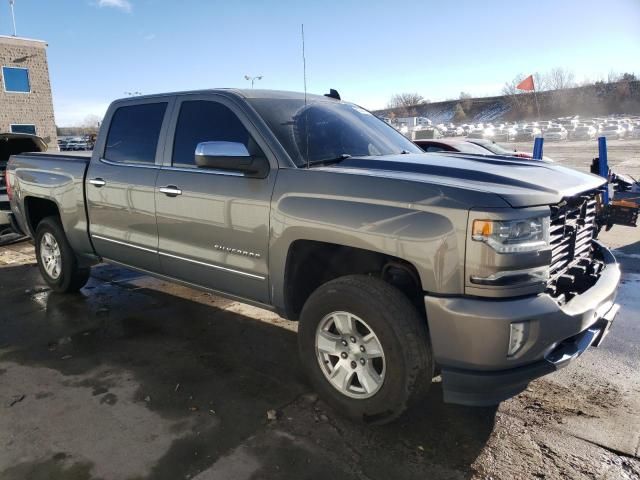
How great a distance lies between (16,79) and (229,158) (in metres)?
37.3

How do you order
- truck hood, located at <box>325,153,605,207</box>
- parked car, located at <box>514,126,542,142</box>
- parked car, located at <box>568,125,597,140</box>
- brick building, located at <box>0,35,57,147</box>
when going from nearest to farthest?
truck hood, located at <box>325,153,605,207</box>, brick building, located at <box>0,35,57,147</box>, parked car, located at <box>568,125,597,140</box>, parked car, located at <box>514,126,542,142</box>

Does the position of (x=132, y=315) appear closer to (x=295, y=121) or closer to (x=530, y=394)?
(x=295, y=121)

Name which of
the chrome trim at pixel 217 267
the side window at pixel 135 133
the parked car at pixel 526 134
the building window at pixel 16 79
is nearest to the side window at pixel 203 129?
the side window at pixel 135 133

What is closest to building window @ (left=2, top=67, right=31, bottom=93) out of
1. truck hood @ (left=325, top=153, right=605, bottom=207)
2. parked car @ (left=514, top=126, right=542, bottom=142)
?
parked car @ (left=514, top=126, right=542, bottom=142)

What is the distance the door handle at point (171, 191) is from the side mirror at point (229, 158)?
24.6 inches

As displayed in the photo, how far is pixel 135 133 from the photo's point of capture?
14.4ft

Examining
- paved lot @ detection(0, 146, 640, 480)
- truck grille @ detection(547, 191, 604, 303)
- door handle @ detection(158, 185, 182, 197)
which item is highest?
door handle @ detection(158, 185, 182, 197)

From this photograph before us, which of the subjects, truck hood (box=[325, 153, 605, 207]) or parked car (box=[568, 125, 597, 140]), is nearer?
truck hood (box=[325, 153, 605, 207])

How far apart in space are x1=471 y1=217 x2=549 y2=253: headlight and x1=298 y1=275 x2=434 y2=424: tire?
22.1 inches

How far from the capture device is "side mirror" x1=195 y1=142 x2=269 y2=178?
3.20 metres

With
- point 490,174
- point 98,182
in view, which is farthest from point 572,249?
point 98,182

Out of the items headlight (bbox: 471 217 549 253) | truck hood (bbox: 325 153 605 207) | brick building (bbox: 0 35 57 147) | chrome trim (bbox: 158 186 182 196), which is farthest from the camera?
brick building (bbox: 0 35 57 147)

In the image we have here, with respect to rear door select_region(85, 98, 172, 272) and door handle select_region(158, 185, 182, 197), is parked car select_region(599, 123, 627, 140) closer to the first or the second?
rear door select_region(85, 98, 172, 272)

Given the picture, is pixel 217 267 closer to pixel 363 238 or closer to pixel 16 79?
pixel 363 238
